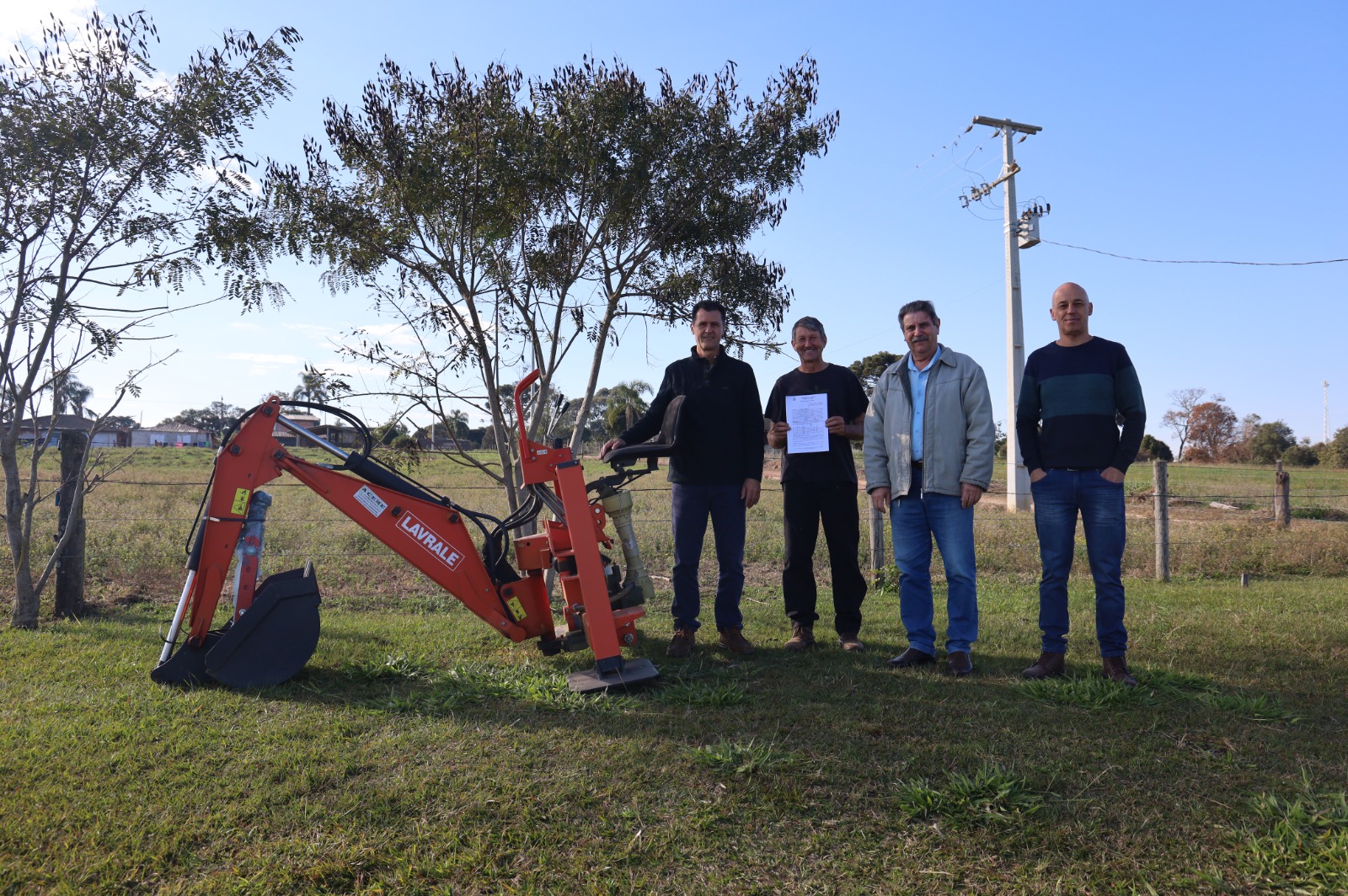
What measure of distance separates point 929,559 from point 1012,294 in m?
16.4

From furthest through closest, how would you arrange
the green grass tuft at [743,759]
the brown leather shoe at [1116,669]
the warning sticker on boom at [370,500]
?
the warning sticker on boom at [370,500], the brown leather shoe at [1116,669], the green grass tuft at [743,759]

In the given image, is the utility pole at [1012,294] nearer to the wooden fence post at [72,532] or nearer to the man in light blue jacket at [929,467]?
the man in light blue jacket at [929,467]

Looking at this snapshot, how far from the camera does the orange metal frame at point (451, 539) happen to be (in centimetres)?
425

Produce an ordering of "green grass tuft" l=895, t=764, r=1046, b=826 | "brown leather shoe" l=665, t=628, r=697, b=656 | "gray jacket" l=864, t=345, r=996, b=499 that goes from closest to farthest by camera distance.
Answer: "green grass tuft" l=895, t=764, r=1046, b=826 → "gray jacket" l=864, t=345, r=996, b=499 → "brown leather shoe" l=665, t=628, r=697, b=656

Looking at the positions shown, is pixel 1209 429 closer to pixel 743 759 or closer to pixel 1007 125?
pixel 1007 125

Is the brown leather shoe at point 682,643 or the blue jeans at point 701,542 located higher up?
A: the blue jeans at point 701,542

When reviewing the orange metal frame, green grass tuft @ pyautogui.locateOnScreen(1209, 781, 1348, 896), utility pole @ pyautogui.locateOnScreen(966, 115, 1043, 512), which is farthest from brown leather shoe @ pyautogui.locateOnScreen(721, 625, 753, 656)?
utility pole @ pyautogui.locateOnScreen(966, 115, 1043, 512)

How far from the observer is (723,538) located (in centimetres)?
492

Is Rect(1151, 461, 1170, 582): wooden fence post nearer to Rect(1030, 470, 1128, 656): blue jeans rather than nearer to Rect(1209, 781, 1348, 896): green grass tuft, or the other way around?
Rect(1030, 470, 1128, 656): blue jeans

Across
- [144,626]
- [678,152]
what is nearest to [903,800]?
[678,152]

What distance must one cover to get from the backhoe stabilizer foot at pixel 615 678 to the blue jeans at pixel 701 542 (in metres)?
0.65

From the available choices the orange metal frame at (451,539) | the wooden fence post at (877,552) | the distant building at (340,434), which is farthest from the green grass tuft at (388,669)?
the wooden fence post at (877,552)

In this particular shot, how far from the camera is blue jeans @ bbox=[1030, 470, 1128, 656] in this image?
409cm

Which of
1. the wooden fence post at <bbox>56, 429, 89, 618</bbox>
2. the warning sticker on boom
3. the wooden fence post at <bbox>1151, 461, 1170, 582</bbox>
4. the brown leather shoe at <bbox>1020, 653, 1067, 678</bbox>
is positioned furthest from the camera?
the wooden fence post at <bbox>1151, 461, 1170, 582</bbox>
